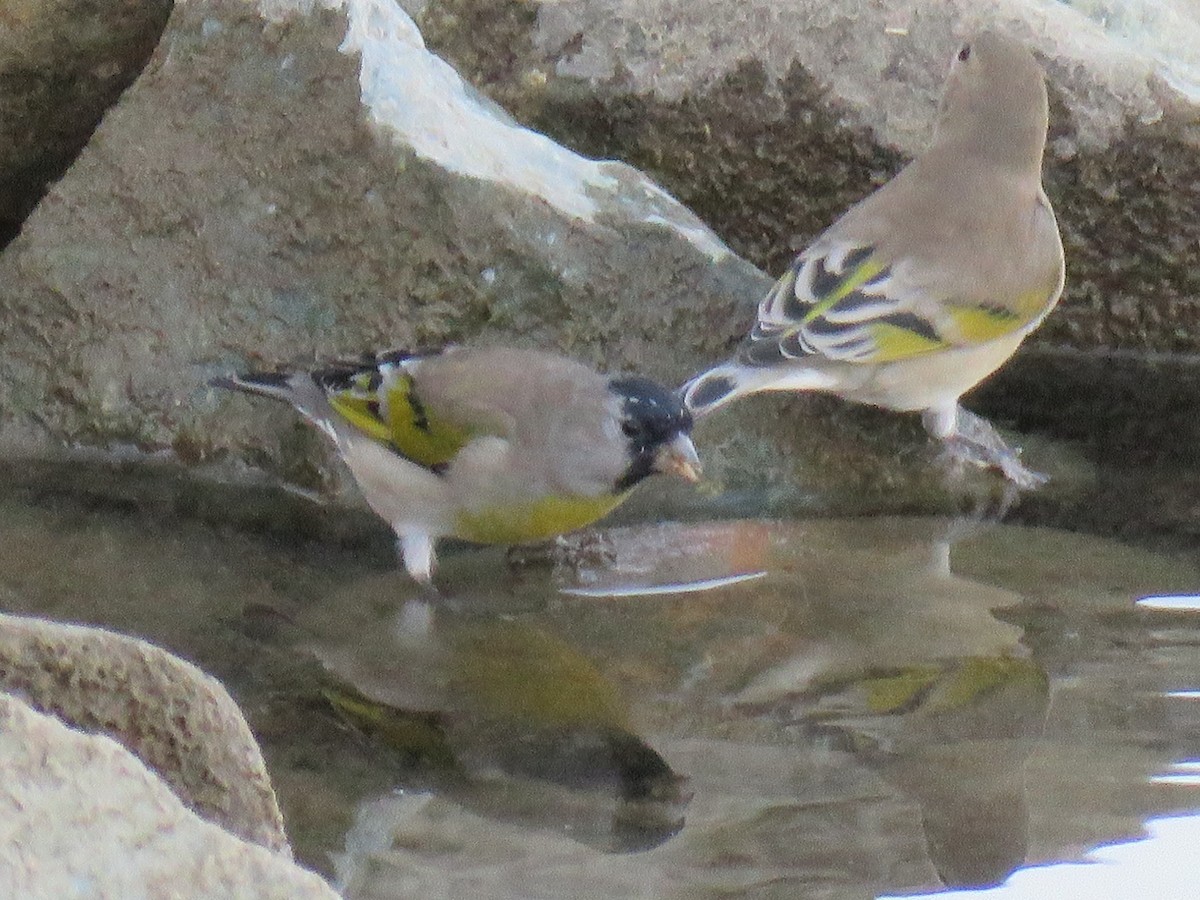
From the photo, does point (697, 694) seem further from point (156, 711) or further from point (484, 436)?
point (156, 711)

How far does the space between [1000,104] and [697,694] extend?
2.32 m

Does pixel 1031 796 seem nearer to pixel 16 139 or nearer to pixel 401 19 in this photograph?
pixel 401 19

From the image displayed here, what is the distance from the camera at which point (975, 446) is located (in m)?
5.46

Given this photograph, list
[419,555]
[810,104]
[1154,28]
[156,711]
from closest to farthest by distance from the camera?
[156,711] → [419,555] → [810,104] → [1154,28]

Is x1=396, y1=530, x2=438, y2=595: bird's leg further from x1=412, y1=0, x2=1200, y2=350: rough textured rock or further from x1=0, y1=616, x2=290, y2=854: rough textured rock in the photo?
x1=0, y1=616, x2=290, y2=854: rough textured rock

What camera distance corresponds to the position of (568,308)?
205 inches

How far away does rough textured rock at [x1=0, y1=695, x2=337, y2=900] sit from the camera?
5.91ft

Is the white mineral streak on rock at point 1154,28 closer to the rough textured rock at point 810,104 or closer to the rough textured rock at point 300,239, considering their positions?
the rough textured rock at point 810,104

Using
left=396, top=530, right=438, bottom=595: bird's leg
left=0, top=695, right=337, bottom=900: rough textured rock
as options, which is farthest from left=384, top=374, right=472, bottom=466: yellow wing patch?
left=0, top=695, right=337, bottom=900: rough textured rock

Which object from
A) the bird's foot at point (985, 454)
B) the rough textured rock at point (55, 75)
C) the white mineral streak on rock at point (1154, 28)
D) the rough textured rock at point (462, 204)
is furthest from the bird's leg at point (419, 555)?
the white mineral streak on rock at point (1154, 28)

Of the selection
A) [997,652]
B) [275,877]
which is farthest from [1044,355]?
[275,877]

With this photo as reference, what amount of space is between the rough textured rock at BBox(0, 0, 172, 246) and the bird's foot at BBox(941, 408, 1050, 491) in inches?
114

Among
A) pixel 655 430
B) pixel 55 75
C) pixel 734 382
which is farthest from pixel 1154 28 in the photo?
pixel 55 75

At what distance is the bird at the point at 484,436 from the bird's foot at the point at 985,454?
4.00ft
